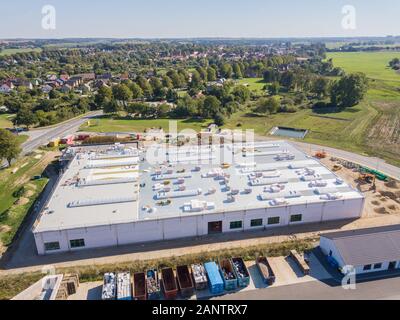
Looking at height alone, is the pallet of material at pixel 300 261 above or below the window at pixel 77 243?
below

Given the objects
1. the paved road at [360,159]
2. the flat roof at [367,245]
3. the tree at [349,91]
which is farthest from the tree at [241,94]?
the flat roof at [367,245]

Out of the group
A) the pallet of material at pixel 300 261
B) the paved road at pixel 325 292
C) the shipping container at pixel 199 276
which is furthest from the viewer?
the pallet of material at pixel 300 261

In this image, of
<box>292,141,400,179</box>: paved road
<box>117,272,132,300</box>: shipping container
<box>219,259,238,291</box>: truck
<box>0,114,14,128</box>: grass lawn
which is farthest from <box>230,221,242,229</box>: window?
<box>0,114,14,128</box>: grass lawn

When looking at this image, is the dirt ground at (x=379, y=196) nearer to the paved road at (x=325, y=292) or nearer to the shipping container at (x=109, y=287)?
the paved road at (x=325, y=292)

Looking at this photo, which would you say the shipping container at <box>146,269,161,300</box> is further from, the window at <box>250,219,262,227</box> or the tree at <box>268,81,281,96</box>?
the tree at <box>268,81,281,96</box>

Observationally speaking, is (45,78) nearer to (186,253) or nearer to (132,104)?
(132,104)

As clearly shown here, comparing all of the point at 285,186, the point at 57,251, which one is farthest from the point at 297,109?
the point at 57,251

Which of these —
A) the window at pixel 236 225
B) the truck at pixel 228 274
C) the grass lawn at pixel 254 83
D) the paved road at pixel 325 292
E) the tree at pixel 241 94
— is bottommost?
the paved road at pixel 325 292
